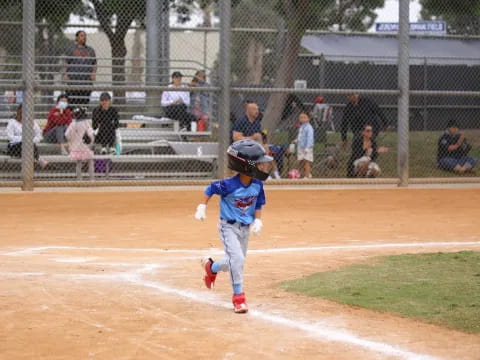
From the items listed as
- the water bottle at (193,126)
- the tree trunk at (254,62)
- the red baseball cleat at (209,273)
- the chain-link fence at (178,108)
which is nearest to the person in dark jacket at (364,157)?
the chain-link fence at (178,108)

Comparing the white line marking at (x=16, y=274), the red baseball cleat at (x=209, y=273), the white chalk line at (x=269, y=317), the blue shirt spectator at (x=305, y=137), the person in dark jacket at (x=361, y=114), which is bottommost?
the white line marking at (x=16, y=274)

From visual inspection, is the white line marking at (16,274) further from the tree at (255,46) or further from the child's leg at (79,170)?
the tree at (255,46)

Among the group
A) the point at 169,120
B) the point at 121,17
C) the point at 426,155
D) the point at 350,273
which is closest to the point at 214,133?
the point at 169,120

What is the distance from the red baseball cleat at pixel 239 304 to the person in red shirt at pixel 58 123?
9.58m

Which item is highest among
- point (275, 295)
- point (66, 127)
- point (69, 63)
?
point (69, 63)

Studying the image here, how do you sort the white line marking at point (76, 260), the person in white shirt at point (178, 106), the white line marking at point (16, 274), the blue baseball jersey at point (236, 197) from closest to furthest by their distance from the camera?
the blue baseball jersey at point (236, 197) → the white line marking at point (16, 274) → the white line marking at point (76, 260) → the person in white shirt at point (178, 106)

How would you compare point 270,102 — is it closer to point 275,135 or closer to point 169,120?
point 275,135

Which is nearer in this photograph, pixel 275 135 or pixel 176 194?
pixel 176 194

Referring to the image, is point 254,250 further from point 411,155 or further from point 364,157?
point 411,155

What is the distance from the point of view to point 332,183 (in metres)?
15.9

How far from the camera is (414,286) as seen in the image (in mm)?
7617

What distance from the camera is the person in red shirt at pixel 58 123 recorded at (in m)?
15.7

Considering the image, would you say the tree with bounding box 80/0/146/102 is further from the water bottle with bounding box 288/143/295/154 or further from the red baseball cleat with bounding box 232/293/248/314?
the red baseball cleat with bounding box 232/293/248/314

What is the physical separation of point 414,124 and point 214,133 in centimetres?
642
